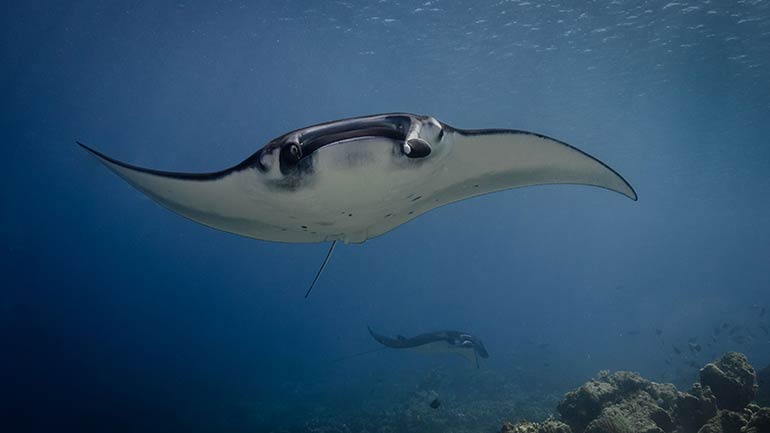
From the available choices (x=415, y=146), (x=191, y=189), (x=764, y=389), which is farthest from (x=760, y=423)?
(x=764, y=389)

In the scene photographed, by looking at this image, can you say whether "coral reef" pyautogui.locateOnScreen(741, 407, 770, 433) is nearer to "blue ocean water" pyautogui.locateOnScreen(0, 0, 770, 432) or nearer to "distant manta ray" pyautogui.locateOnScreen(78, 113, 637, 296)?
"distant manta ray" pyautogui.locateOnScreen(78, 113, 637, 296)

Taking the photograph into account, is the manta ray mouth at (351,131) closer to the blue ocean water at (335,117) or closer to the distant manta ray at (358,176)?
the distant manta ray at (358,176)

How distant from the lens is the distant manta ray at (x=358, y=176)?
208 cm

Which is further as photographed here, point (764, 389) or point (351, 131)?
point (764, 389)

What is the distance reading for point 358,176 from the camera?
7.58 ft

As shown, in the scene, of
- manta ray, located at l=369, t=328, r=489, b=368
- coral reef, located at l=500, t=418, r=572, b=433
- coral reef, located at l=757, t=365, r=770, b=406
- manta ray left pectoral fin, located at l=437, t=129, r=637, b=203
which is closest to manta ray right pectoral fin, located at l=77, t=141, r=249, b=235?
manta ray left pectoral fin, located at l=437, t=129, r=637, b=203

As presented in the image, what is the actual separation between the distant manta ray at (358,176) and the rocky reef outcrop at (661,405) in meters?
3.02

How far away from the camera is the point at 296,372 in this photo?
28.0 metres

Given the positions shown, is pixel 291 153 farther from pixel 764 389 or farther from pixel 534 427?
pixel 764 389

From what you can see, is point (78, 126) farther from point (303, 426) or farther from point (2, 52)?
point (303, 426)

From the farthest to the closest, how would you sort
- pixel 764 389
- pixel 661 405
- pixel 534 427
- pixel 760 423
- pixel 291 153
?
pixel 764 389 → pixel 661 405 → pixel 534 427 → pixel 760 423 → pixel 291 153

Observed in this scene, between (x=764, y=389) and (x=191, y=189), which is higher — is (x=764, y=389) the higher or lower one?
the lower one

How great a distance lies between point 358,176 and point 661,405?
615cm

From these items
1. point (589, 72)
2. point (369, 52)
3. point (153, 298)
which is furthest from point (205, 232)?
point (589, 72)
